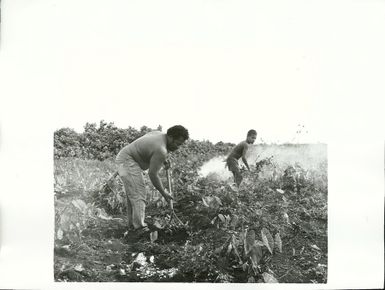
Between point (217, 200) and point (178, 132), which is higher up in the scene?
point (178, 132)

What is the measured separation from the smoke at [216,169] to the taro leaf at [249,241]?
322 millimetres

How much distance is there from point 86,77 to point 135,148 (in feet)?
1.50

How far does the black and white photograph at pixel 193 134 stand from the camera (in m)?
2.39

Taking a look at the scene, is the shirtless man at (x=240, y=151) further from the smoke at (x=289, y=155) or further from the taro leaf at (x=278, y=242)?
the taro leaf at (x=278, y=242)

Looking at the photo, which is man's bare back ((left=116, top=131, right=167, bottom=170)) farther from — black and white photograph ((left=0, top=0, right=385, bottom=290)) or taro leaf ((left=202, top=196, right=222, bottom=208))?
taro leaf ((left=202, top=196, right=222, bottom=208))

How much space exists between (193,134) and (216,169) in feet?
0.73

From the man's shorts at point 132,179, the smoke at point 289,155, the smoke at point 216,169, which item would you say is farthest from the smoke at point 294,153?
the man's shorts at point 132,179

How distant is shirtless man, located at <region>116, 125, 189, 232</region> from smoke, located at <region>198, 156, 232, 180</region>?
7.2 inches

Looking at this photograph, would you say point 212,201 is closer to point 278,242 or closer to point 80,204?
point 278,242

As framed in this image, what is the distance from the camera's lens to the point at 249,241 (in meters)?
2.43

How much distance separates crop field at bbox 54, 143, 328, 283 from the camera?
242 centimetres

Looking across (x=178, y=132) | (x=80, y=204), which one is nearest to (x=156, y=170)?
(x=178, y=132)

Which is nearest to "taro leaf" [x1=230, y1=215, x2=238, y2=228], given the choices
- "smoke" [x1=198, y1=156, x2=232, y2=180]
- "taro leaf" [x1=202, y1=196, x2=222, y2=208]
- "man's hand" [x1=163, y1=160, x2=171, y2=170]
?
"taro leaf" [x1=202, y1=196, x2=222, y2=208]
